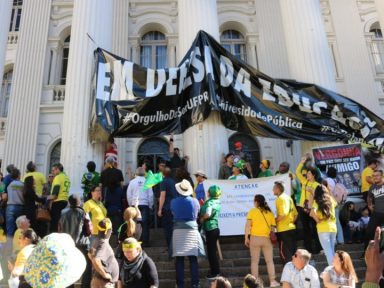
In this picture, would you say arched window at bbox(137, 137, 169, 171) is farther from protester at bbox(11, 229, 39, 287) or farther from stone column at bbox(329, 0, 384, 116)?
protester at bbox(11, 229, 39, 287)

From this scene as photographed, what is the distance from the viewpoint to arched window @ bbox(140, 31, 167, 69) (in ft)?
59.1

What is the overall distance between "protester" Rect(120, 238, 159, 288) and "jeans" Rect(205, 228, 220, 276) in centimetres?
244

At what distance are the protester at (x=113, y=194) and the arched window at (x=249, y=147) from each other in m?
8.39

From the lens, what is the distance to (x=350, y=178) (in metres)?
10.5

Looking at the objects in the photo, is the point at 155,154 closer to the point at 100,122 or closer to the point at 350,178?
the point at 100,122

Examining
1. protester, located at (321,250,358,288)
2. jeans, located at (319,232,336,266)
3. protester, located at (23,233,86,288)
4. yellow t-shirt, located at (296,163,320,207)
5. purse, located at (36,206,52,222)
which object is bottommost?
protester, located at (321,250,358,288)

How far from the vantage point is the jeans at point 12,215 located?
8.15m

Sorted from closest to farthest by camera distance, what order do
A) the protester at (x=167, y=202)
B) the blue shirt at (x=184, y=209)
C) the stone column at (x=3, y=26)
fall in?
1. the blue shirt at (x=184, y=209)
2. the protester at (x=167, y=202)
3. the stone column at (x=3, y=26)

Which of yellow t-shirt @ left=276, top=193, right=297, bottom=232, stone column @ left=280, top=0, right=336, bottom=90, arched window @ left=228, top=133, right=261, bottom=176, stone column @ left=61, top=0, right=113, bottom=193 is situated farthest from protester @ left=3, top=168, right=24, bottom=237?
arched window @ left=228, top=133, right=261, bottom=176

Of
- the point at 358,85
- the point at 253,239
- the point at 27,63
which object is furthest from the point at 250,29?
the point at 253,239

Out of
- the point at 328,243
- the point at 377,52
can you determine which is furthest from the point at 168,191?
the point at 377,52

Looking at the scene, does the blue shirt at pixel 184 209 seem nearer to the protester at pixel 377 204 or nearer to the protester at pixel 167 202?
the protester at pixel 167 202

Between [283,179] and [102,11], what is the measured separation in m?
7.61

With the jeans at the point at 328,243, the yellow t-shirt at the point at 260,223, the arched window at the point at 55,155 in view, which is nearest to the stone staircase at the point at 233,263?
the jeans at the point at 328,243
